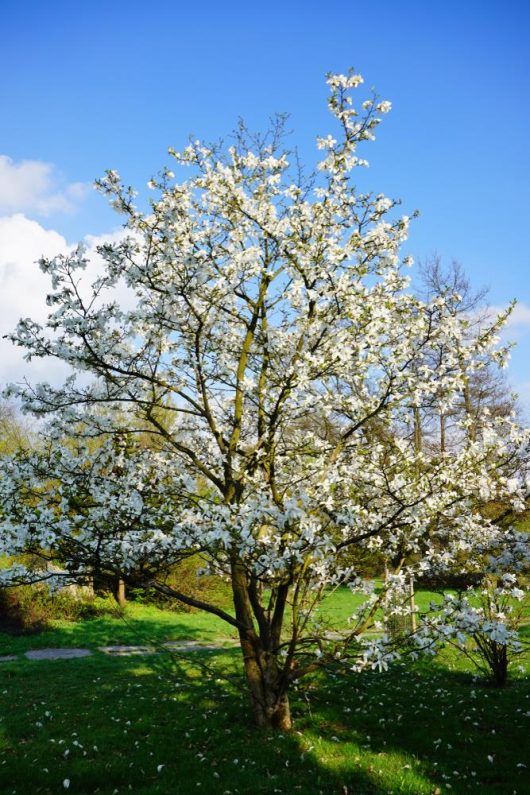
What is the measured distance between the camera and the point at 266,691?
28.2 ft

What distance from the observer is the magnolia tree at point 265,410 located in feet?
24.2

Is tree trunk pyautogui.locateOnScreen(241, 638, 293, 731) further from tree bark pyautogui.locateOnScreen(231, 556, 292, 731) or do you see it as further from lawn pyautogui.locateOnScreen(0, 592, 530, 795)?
lawn pyautogui.locateOnScreen(0, 592, 530, 795)

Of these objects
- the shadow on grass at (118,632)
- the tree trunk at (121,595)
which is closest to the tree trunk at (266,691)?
the shadow on grass at (118,632)

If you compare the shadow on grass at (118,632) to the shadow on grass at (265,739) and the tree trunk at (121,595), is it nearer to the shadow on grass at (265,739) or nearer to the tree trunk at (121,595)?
the tree trunk at (121,595)

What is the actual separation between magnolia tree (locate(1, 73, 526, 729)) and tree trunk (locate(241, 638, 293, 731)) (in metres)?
0.03

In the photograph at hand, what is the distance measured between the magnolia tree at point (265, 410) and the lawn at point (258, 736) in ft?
3.09

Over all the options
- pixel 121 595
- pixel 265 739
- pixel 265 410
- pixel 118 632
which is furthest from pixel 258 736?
pixel 121 595

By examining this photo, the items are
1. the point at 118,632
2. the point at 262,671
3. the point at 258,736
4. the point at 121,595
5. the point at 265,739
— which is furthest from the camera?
the point at 121,595

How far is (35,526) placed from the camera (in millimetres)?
7266

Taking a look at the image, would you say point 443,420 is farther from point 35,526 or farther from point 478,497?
point 35,526

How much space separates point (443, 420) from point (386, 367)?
14766 millimetres

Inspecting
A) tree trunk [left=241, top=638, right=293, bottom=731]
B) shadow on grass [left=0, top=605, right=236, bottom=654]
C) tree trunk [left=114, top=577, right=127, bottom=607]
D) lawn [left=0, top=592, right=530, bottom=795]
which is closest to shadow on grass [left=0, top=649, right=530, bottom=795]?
lawn [left=0, top=592, right=530, bottom=795]

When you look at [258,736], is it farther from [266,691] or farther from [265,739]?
[266,691]

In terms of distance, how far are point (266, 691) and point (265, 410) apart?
425 cm
